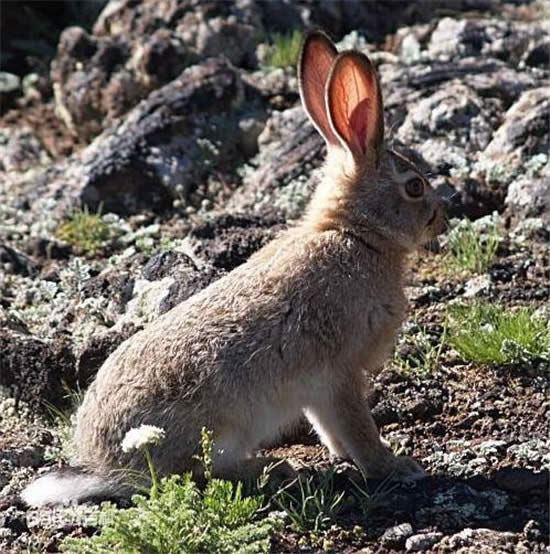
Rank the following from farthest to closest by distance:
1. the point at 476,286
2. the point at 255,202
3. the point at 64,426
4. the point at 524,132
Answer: the point at 255,202
the point at 524,132
the point at 476,286
the point at 64,426

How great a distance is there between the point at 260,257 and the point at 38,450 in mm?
1583

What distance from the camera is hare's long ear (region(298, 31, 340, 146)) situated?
6.71 m

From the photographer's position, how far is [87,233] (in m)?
9.27

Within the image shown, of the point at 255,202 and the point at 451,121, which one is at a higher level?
the point at 451,121

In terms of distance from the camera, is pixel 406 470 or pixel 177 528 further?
pixel 406 470

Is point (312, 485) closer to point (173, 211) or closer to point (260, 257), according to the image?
point (260, 257)

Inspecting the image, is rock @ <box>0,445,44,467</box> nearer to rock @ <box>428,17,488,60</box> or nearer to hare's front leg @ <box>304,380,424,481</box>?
hare's front leg @ <box>304,380,424,481</box>

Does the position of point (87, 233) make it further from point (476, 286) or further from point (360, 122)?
point (360, 122)

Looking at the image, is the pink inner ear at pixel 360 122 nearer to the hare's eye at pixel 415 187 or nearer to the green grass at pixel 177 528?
the hare's eye at pixel 415 187

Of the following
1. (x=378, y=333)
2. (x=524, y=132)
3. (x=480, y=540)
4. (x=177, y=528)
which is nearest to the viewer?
(x=177, y=528)

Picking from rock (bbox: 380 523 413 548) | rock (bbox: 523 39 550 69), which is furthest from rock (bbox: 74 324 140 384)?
rock (bbox: 523 39 550 69)

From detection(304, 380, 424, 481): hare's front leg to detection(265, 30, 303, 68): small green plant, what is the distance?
5650mm

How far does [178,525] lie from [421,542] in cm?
103

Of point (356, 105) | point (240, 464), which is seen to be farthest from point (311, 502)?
point (356, 105)
